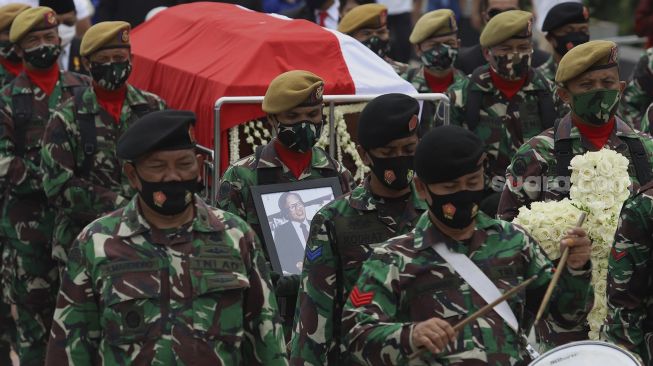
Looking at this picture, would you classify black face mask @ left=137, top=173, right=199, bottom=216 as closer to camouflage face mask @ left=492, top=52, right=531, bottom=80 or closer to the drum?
the drum

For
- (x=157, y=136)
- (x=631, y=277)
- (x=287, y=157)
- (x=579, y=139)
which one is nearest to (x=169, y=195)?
(x=157, y=136)

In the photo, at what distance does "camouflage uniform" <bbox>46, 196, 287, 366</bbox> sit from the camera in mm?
6352

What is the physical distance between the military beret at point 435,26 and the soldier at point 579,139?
3.61 meters

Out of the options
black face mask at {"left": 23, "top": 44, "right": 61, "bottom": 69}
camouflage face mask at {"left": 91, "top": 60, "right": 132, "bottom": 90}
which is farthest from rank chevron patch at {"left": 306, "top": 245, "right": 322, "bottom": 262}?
black face mask at {"left": 23, "top": 44, "right": 61, "bottom": 69}

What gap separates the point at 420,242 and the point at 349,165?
3854mm

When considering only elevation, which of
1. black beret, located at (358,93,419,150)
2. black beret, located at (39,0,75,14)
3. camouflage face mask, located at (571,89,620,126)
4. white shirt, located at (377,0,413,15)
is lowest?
white shirt, located at (377,0,413,15)

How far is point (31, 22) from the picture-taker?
36.4 feet

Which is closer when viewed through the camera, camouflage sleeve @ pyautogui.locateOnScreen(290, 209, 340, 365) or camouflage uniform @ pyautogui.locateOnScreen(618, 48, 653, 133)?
camouflage sleeve @ pyautogui.locateOnScreen(290, 209, 340, 365)

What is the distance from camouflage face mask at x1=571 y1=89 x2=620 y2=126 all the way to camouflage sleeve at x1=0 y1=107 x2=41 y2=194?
3.85 m

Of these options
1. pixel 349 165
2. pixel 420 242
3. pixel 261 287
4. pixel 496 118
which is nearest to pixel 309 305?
pixel 261 287

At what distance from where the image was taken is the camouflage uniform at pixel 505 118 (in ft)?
34.3

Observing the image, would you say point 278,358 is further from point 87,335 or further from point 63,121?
point 63,121

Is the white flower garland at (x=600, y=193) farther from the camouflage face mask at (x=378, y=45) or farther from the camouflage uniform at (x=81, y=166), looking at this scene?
the camouflage face mask at (x=378, y=45)

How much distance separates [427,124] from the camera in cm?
1107
